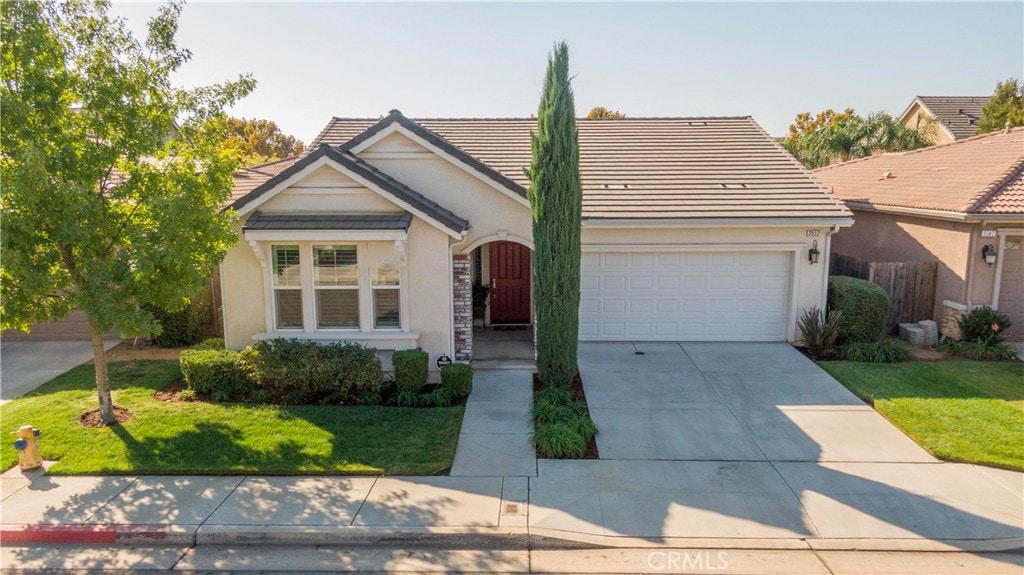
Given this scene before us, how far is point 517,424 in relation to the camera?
9281mm

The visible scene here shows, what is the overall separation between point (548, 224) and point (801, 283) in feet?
20.8

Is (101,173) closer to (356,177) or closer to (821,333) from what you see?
(356,177)

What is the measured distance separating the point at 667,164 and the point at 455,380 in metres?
8.11

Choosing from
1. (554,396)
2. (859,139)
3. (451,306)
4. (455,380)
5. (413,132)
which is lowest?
(554,396)

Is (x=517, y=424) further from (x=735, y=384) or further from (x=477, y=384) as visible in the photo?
(x=735, y=384)

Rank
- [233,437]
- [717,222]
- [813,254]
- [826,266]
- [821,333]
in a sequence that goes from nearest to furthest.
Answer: [233,437]
[821,333]
[717,222]
[813,254]
[826,266]

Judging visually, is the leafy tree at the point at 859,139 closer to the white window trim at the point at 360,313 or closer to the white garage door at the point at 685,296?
the white garage door at the point at 685,296

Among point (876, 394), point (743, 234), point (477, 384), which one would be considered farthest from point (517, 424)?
point (743, 234)

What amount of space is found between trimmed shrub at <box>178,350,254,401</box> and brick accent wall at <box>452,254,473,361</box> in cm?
348

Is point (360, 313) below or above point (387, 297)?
below

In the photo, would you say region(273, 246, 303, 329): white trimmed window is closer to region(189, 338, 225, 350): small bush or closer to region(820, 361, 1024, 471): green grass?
region(189, 338, 225, 350): small bush

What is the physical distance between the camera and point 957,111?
36.1 meters

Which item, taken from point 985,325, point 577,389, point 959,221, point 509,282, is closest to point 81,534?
point 577,389

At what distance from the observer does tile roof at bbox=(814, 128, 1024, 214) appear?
13.1m
